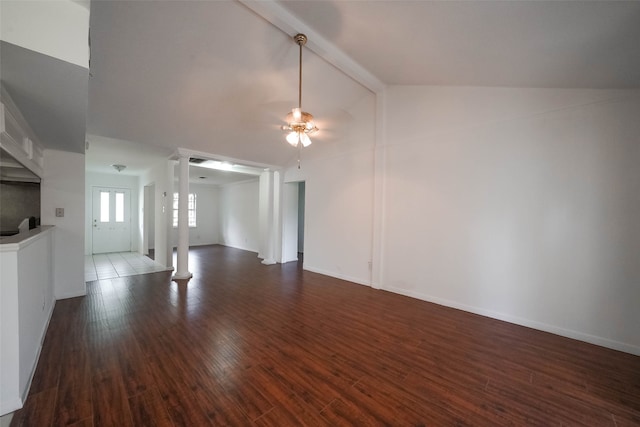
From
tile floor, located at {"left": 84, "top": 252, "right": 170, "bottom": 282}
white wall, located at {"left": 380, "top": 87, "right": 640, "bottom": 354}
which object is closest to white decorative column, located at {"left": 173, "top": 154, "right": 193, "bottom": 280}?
tile floor, located at {"left": 84, "top": 252, "right": 170, "bottom": 282}

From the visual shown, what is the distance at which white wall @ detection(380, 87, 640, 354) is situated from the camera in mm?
2516

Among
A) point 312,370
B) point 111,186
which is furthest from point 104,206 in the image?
point 312,370

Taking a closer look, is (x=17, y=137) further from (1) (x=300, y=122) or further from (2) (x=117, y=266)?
(2) (x=117, y=266)

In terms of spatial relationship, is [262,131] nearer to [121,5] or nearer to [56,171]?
[121,5]

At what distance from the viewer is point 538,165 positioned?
9.58 feet

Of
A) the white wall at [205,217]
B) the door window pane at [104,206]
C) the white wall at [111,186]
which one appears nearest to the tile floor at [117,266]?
the white wall at [111,186]

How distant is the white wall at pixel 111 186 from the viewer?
7.40 m

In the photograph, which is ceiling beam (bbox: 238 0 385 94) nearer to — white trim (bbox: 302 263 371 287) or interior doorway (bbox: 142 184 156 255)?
white trim (bbox: 302 263 371 287)

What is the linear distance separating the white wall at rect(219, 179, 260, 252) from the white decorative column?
3162 mm

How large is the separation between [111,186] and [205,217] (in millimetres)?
3020

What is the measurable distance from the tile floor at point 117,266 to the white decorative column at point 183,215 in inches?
41.1

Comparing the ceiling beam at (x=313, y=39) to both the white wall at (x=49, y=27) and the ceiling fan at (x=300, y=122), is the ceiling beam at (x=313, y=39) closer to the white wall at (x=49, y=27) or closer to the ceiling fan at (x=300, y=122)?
the ceiling fan at (x=300, y=122)

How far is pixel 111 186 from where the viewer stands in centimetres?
778

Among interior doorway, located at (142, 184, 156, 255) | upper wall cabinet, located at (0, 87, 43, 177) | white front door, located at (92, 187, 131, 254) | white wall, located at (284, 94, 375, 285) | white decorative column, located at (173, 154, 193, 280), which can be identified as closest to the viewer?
upper wall cabinet, located at (0, 87, 43, 177)
